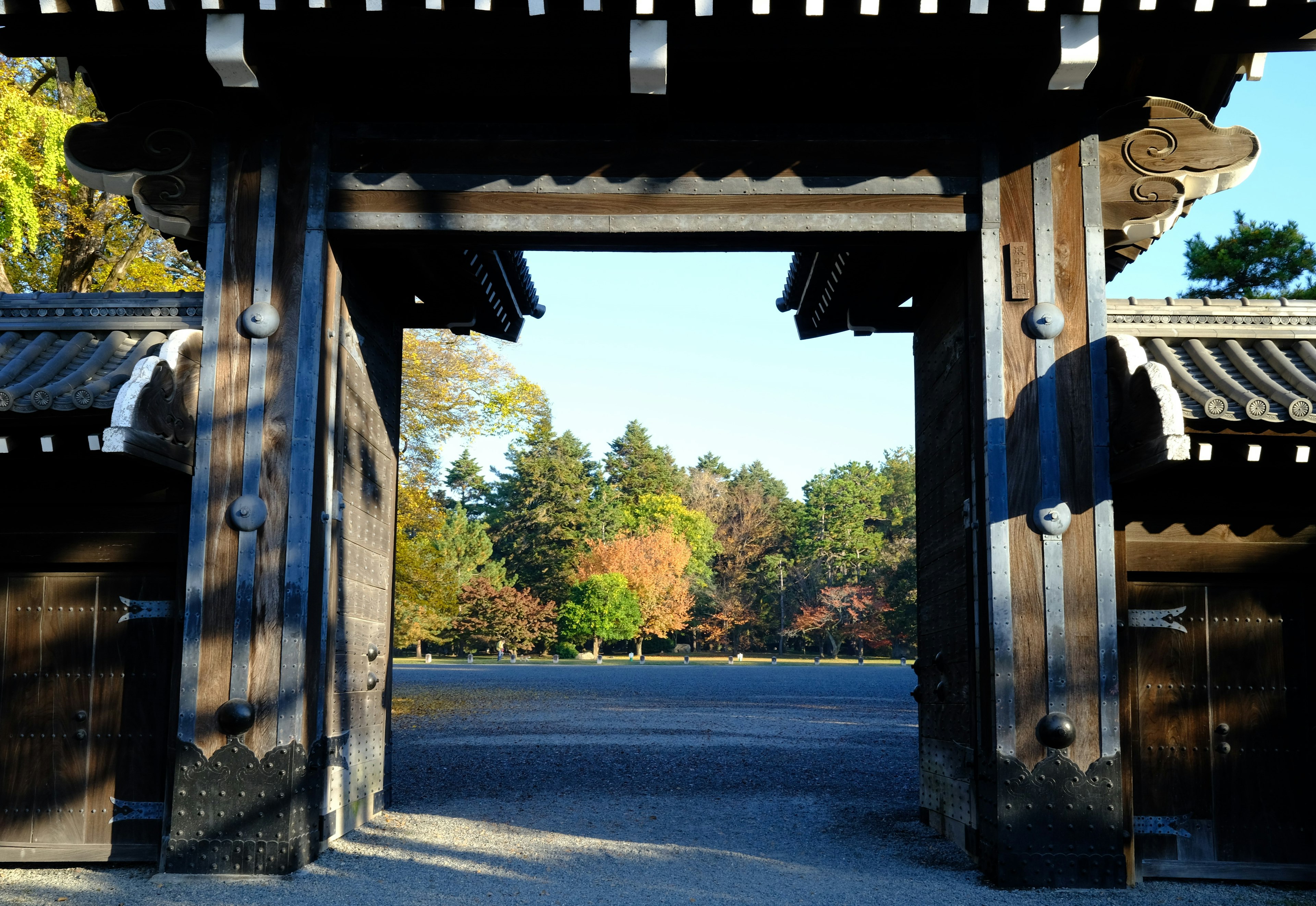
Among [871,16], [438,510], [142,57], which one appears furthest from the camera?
[438,510]

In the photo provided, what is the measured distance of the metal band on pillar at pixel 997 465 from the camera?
18.9ft

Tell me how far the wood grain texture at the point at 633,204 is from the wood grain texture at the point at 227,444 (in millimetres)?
516

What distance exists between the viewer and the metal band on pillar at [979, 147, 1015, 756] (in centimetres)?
576

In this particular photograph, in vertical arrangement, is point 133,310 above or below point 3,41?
below

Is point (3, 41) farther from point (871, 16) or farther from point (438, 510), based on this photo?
point (438, 510)

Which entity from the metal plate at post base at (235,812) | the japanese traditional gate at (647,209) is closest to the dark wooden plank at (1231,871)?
the japanese traditional gate at (647,209)

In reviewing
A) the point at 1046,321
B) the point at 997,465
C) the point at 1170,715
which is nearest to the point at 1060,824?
the point at 1170,715

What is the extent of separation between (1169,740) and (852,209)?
3466 mm

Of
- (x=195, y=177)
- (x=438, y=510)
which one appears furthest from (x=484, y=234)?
(x=438, y=510)

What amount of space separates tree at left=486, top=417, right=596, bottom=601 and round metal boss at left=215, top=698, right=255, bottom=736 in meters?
48.6

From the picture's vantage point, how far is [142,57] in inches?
239

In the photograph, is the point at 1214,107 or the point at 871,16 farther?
the point at 1214,107

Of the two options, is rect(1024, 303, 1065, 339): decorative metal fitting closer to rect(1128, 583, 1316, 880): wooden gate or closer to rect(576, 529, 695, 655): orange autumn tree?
rect(1128, 583, 1316, 880): wooden gate

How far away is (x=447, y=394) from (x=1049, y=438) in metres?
15.7
